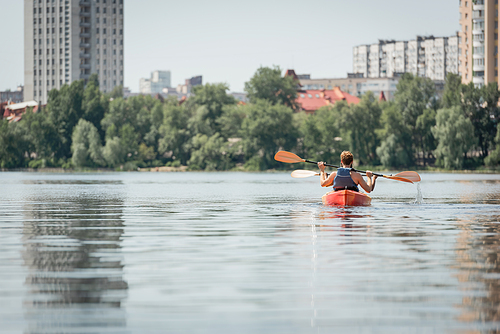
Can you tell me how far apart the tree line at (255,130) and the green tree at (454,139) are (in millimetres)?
116

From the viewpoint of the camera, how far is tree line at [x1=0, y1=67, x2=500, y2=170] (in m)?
92.9

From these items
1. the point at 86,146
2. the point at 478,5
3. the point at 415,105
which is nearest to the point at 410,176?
the point at 415,105

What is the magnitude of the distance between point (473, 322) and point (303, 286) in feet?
8.16

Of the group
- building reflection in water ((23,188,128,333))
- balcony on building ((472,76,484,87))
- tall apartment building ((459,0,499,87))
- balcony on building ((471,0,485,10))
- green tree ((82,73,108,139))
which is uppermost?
balcony on building ((471,0,485,10))

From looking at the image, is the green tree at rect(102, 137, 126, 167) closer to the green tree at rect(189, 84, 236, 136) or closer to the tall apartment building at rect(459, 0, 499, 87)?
the green tree at rect(189, 84, 236, 136)

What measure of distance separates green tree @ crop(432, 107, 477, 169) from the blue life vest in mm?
67213

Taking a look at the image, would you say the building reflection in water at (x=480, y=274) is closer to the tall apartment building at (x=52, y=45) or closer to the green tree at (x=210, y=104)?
the green tree at (x=210, y=104)

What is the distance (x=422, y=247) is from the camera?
13.7 m

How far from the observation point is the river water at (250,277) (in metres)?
7.32

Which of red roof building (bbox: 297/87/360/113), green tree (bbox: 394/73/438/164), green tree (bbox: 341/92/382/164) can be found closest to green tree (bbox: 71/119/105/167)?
green tree (bbox: 341/92/382/164)

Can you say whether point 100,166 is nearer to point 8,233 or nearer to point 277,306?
point 8,233

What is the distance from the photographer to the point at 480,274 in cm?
1013

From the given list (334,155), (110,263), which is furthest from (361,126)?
(110,263)

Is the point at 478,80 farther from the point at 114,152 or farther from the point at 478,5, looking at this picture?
the point at 114,152
